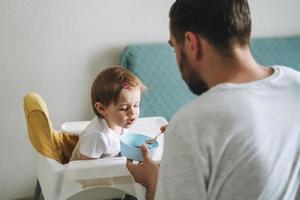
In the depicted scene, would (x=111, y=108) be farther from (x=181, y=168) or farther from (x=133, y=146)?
(x=181, y=168)

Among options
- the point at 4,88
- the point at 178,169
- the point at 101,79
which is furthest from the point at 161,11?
the point at 178,169

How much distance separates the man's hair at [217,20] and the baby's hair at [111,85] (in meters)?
0.61

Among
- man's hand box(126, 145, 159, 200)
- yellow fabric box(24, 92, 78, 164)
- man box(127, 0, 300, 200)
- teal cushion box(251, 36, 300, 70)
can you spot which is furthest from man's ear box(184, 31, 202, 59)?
teal cushion box(251, 36, 300, 70)

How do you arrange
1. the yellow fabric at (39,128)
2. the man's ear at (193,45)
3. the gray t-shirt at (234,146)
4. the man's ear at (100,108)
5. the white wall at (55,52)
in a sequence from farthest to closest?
the white wall at (55,52), the man's ear at (100,108), the yellow fabric at (39,128), the man's ear at (193,45), the gray t-shirt at (234,146)

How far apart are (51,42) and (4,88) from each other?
0.31m

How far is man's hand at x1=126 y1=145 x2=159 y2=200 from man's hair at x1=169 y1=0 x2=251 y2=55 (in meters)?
0.46

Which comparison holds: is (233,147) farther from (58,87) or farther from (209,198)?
(58,87)

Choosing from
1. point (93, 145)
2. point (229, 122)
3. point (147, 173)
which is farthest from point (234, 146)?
point (93, 145)

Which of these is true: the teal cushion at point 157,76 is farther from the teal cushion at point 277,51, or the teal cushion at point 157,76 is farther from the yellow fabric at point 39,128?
the yellow fabric at point 39,128

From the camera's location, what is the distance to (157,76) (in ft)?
6.57

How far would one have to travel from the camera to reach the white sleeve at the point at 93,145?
1418mm

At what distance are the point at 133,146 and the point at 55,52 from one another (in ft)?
2.58

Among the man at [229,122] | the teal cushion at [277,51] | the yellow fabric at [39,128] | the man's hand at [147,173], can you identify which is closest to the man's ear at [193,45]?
the man at [229,122]

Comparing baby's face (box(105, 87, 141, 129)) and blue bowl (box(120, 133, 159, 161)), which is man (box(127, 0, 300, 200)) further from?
baby's face (box(105, 87, 141, 129))
